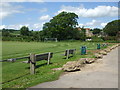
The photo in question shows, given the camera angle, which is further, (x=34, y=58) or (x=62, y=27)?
(x=62, y=27)

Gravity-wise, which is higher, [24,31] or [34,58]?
[24,31]

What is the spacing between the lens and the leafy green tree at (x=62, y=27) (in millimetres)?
70500

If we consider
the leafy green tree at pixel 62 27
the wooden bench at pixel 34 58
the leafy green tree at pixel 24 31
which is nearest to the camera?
the wooden bench at pixel 34 58

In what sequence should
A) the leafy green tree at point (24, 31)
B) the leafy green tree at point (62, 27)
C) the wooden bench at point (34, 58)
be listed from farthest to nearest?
the leafy green tree at point (24, 31) → the leafy green tree at point (62, 27) → the wooden bench at point (34, 58)

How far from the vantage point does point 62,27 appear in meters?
70.4

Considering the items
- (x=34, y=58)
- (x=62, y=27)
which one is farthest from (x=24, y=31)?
(x=34, y=58)

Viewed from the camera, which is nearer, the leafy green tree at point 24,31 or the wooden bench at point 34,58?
the wooden bench at point 34,58

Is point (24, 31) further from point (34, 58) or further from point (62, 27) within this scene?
point (34, 58)

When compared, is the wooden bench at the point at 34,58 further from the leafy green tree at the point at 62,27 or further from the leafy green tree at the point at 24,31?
the leafy green tree at the point at 24,31

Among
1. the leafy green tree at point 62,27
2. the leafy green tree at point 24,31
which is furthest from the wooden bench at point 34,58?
the leafy green tree at point 24,31

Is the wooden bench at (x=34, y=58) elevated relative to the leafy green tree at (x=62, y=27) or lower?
lower

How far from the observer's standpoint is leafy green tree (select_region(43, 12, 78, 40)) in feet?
231

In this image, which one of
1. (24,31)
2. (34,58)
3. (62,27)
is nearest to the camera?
(34,58)

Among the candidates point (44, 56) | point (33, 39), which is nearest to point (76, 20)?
point (33, 39)
